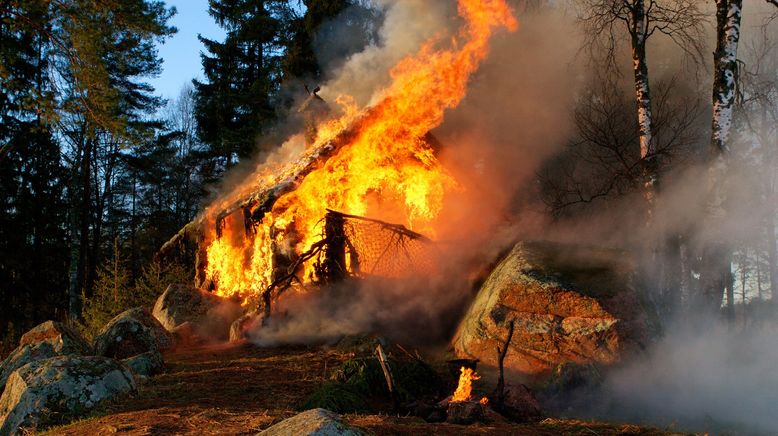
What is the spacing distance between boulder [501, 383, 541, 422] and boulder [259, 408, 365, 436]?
127 inches

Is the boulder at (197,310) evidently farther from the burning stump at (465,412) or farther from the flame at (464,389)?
the burning stump at (465,412)

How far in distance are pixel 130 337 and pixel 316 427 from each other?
8.68 metres

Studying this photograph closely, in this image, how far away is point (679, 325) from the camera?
919cm

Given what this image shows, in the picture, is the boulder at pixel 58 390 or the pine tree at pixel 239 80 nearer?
the boulder at pixel 58 390

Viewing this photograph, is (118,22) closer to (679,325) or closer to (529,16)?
(529,16)

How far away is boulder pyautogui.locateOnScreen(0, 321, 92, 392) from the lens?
334 inches

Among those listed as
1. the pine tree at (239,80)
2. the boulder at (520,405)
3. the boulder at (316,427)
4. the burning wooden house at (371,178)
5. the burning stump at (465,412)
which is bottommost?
the boulder at (520,405)

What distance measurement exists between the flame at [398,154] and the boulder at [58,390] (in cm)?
686

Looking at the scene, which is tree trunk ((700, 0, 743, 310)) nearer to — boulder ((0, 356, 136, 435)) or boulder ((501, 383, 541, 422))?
boulder ((501, 383, 541, 422))

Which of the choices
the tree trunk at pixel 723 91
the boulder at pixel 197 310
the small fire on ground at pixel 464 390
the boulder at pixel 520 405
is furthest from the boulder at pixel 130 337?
the tree trunk at pixel 723 91

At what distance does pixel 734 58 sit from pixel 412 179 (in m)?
7.01

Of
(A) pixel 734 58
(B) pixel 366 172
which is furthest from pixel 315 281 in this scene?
(A) pixel 734 58

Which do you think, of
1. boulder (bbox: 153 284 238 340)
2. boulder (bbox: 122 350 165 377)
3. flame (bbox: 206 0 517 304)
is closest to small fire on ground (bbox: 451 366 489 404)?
boulder (bbox: 122 350 165 377)

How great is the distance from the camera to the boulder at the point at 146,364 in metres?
8.15
